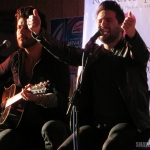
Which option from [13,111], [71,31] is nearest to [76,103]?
[13,111]

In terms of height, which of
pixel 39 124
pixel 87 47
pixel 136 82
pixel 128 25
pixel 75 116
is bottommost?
pixel 39 124

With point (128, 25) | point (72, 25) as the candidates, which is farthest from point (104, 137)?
point (72, 25)

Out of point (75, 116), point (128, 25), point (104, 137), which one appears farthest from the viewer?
point (104, 137)

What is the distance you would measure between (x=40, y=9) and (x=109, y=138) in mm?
2397

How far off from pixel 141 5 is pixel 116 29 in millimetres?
794

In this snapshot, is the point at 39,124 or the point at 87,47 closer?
the point at 87,47

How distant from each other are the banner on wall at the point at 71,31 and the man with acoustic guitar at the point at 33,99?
1.17 metres

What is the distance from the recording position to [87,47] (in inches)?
67.3

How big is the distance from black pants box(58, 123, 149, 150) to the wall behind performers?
5.61ft

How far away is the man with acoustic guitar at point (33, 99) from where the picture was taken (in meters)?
2.03

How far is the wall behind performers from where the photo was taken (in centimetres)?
361

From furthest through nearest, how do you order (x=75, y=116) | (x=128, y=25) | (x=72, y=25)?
1. (x=72, y=25)
2. (x=75, y=116)
3. (x=128, y=25)

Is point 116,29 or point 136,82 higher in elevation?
point 116,29

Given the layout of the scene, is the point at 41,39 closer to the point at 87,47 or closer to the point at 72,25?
the point at 87,47
